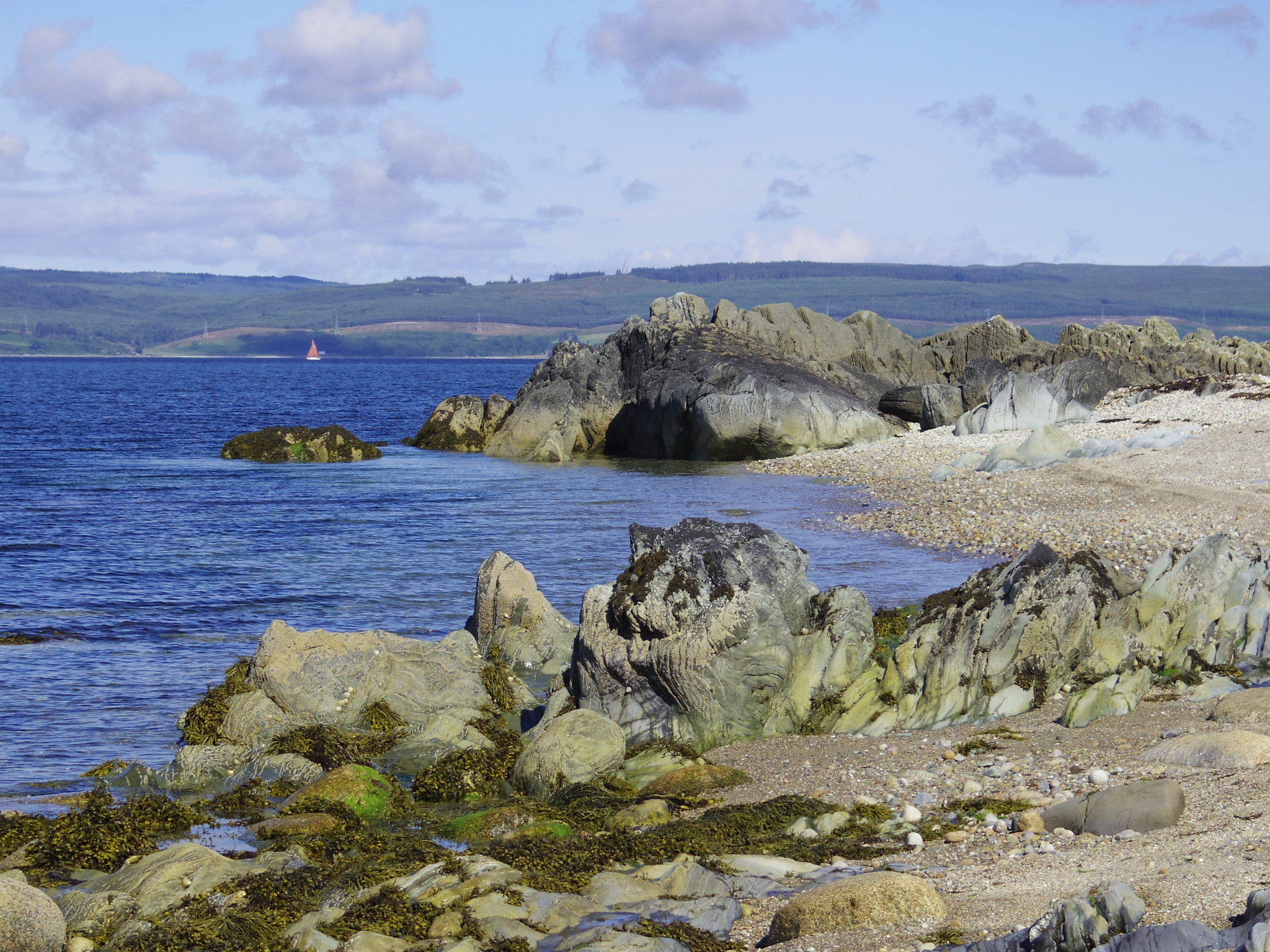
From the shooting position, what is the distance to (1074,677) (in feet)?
48.4

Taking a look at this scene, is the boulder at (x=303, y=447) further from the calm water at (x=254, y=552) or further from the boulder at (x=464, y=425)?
the boulder at (x=464, y=425)

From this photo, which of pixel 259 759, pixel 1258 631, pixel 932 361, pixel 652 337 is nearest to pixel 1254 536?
pixel 1258 631

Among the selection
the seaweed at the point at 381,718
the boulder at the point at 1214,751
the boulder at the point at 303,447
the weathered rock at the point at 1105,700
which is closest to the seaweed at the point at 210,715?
the seaweed at the point at 381,718

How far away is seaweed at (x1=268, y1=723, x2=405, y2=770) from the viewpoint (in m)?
14.3

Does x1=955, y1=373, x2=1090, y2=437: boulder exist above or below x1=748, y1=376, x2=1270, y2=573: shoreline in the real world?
above

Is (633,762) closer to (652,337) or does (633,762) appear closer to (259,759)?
(259,759)

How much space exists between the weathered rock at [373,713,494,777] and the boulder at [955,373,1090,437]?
3462cm

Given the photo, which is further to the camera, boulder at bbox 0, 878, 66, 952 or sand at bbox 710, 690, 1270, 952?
boulder at bbox 0, 878, 66, 952

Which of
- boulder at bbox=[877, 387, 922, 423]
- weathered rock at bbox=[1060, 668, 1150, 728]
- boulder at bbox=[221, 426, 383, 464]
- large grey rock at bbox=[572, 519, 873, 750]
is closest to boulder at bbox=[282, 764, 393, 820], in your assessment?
large grey rock at bbox=[572, 519, 873, 750]

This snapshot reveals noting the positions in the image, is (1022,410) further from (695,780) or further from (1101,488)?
(695,780)

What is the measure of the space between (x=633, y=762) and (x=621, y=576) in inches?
114

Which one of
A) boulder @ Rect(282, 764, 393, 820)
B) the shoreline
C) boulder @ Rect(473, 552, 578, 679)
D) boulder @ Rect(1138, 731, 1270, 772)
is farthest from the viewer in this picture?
the shoreline

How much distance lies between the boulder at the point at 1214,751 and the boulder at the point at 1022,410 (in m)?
35.2

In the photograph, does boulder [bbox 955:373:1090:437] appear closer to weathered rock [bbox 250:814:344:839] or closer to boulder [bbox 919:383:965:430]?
boulder [bbox 919:383:965:430]
